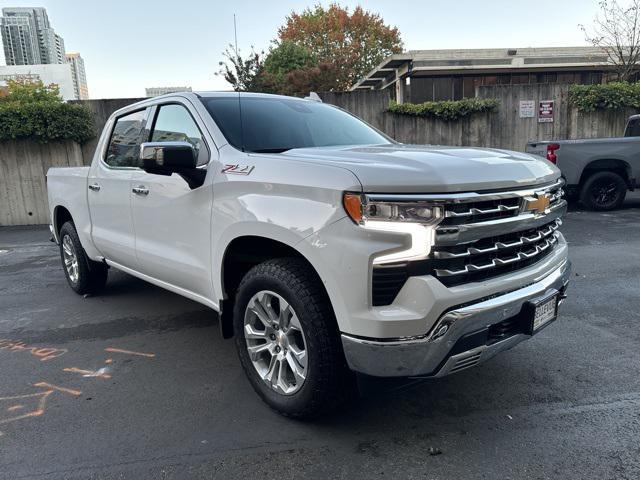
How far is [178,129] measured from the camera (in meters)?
3.69

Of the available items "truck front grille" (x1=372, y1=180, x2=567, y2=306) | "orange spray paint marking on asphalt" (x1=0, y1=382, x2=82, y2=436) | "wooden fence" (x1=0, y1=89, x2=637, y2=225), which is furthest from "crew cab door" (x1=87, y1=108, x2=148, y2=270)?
"wooden fence" (x1=0, y1=89, x2=637, y2=225)

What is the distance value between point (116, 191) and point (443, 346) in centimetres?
314

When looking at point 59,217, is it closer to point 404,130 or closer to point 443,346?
point 443,346

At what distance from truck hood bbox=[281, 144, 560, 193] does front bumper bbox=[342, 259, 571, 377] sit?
579 mm

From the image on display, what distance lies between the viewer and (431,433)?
2.67m

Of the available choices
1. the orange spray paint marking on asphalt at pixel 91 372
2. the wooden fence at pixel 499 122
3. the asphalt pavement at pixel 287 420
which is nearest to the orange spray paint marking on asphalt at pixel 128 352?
the asphalt pavement at pixel 287 420

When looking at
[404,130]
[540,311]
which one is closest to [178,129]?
[540,311]

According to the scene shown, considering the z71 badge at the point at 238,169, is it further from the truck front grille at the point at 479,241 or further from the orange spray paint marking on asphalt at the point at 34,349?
the orange spray paint marking on asphalt at the point at 34,349

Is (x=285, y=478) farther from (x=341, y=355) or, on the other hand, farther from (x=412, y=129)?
(x=412, y=129)

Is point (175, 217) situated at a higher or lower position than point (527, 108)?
lower

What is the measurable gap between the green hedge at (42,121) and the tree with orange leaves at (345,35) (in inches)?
1154

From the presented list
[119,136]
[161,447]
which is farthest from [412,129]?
[161,447]

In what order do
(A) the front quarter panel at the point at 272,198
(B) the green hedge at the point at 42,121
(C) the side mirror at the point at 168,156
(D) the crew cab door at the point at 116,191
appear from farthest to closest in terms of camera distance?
(B) the green hedge at the point at 42,121, (D) the crew cab door at the point at 116,191, (C) the side mirror at the point at 168,156, (A) the front quarter panel at the point at 272,198

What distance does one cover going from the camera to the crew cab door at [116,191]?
4129 millimetres
